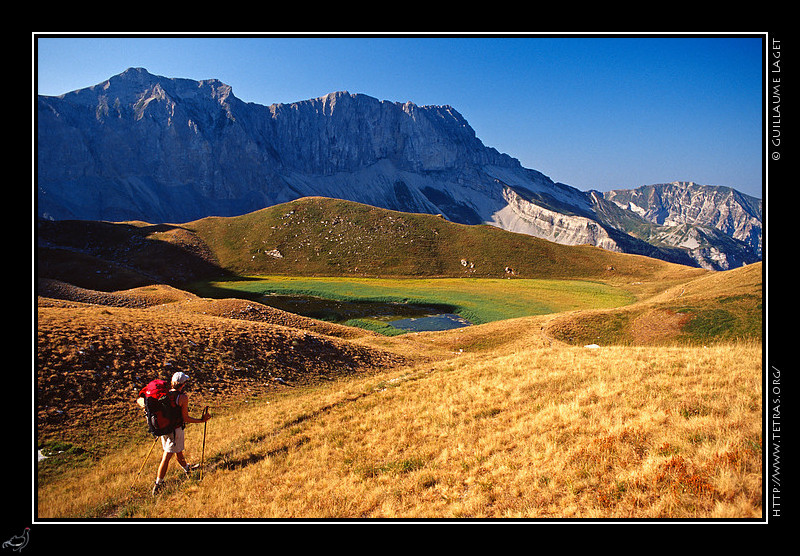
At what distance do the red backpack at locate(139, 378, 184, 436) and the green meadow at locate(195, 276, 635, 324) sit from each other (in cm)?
5534

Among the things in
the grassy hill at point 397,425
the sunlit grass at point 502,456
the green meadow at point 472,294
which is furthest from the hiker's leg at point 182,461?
the green meadow at point 472,294

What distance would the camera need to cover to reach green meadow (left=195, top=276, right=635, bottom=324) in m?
72.0

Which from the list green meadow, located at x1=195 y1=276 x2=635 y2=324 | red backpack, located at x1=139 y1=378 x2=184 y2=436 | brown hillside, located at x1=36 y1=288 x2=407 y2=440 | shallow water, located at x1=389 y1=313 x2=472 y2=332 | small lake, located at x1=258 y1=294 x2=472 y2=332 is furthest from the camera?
green meadow, located at x1=195 y1=276 x2=635 y2=324

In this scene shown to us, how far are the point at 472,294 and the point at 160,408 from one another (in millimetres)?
80263

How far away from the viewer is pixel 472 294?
86875mm

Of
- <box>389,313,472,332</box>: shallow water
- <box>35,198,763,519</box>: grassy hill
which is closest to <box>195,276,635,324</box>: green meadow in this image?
<box>389,313,472,332</box>: shallow water

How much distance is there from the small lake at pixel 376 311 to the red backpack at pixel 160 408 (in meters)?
47.2

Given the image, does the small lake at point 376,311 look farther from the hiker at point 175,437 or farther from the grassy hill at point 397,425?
the hiker at point 175,437

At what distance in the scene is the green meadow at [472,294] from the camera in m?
72.0
